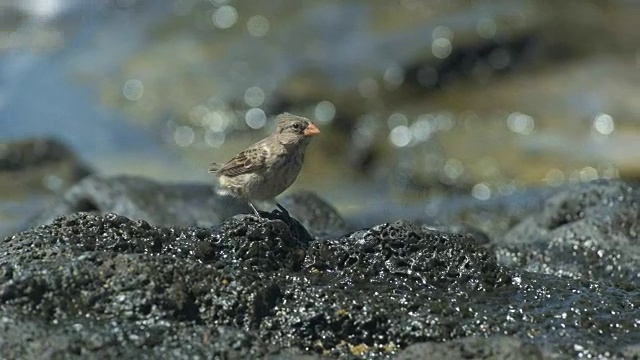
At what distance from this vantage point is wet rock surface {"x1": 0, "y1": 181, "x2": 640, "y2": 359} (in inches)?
185

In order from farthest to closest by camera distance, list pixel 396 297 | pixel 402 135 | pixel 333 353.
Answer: pixel 402 135
pixel 396 297
pixel 333 353

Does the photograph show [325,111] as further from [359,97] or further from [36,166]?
[36,166]

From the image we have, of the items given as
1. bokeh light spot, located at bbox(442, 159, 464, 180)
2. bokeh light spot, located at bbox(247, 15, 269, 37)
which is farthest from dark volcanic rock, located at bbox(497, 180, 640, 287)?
bokeh light spot, located at bbox(247, 15, 269, 37)

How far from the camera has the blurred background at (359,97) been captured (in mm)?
16594

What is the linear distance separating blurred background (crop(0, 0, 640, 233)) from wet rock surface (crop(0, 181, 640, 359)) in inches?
358

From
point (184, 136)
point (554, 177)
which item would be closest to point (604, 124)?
point (554, 177)

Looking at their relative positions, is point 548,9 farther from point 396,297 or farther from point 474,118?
point 396,297

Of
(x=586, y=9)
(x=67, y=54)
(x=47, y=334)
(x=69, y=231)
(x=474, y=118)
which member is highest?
(x=67, y=54)

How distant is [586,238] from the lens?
25.6 ft

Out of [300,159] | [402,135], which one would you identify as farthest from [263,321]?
[402,135]

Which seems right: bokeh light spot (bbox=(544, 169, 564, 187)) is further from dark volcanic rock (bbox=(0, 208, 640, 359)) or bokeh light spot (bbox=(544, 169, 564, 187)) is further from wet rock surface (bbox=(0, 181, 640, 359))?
dark volcanic rock (bbox=(0, 208, 640, 359))

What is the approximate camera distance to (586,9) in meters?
20.3

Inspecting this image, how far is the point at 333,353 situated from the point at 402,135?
42.6ft

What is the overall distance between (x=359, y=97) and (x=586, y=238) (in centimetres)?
1108
